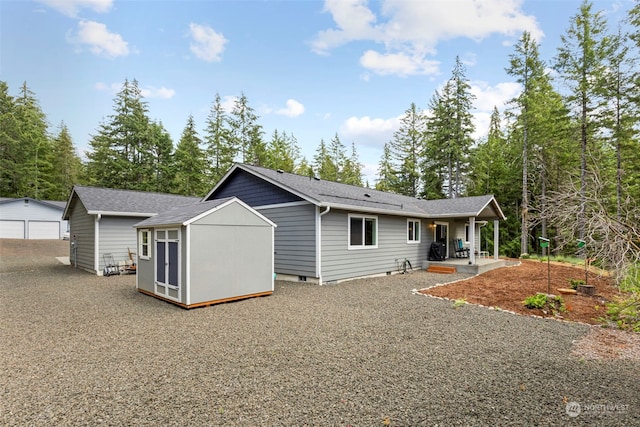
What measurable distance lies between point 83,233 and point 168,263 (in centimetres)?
853

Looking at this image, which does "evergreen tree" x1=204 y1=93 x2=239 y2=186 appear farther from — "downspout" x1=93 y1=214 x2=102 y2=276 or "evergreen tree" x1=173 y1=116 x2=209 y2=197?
"downspout" x1=93 y1=214 x2=102 y2=276

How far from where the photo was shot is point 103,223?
1170 cm

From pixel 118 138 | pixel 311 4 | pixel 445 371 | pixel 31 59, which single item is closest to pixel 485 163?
pixel 311 4

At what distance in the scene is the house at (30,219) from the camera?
2388 cm

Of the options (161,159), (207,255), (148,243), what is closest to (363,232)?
(207,255)

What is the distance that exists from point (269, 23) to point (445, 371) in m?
13.0

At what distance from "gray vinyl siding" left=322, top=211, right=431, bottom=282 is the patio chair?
2700 millimetres

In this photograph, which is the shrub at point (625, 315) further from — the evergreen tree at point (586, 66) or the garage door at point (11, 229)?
the garage door at point (11, 229)

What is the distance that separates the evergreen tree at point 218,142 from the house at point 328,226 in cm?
1535

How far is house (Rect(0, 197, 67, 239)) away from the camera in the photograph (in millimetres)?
23875

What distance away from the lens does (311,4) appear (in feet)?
36.5

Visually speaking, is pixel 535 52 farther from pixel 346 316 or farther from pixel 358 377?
pixel 358 377

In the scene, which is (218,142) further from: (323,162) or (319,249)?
(319,249)

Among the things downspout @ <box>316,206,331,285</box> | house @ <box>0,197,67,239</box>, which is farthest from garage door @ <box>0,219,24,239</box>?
→ downspout @ <box>316,206,331,285</box>
